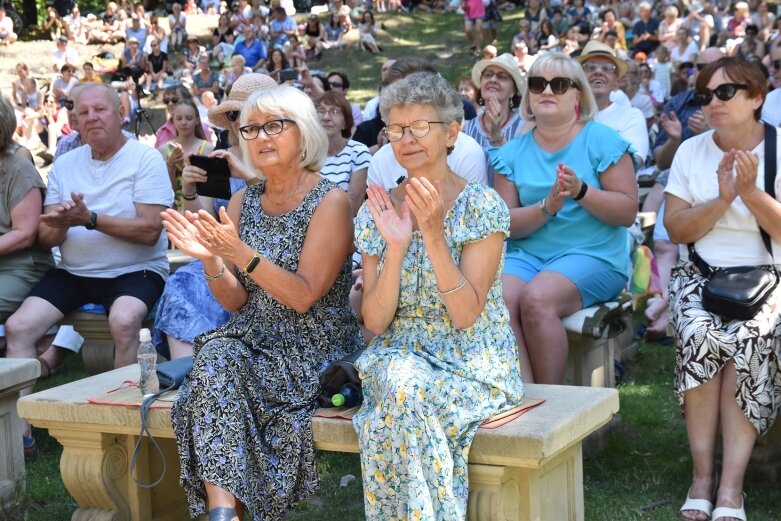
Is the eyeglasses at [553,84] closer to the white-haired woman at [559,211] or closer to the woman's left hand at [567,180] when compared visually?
the white-haired woman at [559,211]

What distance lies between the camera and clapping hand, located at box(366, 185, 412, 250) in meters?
3.16

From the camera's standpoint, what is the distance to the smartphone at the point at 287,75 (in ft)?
23.4

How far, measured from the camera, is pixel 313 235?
3.60 m

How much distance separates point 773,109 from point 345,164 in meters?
2.77

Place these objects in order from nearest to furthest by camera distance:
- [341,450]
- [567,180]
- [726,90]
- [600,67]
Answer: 1. [341,450]
2. [726,90]
3. [567,180]
4. [600,67]

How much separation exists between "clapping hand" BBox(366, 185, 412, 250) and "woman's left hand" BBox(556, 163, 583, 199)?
103 centimetres

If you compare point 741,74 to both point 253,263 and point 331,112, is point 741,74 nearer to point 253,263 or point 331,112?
point 253,263

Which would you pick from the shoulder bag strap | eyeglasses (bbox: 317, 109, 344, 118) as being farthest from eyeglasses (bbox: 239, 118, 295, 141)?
eyeglasses (bbox: 317, 109, 344, 118)

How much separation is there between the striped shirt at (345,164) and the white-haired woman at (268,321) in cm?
151

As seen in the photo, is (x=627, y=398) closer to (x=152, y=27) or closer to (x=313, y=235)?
(x=313, y=235)

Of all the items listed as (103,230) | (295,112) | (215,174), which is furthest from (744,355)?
(103,230)

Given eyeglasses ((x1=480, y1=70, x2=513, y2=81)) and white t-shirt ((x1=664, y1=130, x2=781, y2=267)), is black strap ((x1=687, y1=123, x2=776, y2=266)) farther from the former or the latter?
eyeglasses ((x1=480, y1=70, x2=513, y2=81))

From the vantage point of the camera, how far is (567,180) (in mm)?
4137

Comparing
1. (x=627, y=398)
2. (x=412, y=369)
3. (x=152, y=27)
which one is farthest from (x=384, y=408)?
(x=152, y=27)
